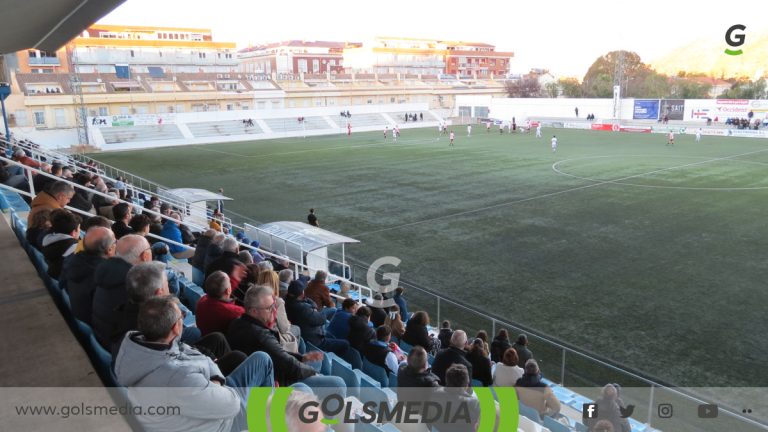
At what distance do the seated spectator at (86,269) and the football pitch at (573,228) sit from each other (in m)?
8.00

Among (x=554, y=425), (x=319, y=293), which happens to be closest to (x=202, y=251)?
(x=319, y=293)

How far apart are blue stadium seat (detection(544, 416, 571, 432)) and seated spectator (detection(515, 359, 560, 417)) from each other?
0.19 metres

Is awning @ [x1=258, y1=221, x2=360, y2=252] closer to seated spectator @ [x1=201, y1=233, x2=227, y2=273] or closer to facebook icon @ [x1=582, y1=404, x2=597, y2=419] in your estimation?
seated spectator @ [x1=201, y1=233, x2=227, y2=273]

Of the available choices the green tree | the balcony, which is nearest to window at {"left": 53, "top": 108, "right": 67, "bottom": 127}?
the balcony

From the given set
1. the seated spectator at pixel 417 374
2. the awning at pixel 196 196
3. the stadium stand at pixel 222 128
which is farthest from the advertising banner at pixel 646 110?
the seated spectator at pixel 417 374

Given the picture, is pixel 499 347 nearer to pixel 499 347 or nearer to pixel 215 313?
pixel 499 347

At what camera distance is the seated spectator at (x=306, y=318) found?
6102 millimetres

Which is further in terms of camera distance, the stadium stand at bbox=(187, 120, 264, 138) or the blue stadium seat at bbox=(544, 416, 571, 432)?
the stadium stand at bbox=(187, 120, 264, 138)

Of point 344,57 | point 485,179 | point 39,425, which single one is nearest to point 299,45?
point 344,57

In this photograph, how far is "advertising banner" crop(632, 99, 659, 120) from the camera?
5919 cm

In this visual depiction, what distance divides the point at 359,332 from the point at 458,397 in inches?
76.4

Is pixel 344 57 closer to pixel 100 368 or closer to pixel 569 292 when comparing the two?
pixel 569 292

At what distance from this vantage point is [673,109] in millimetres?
57906

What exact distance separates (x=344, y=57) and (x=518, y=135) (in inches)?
2772
